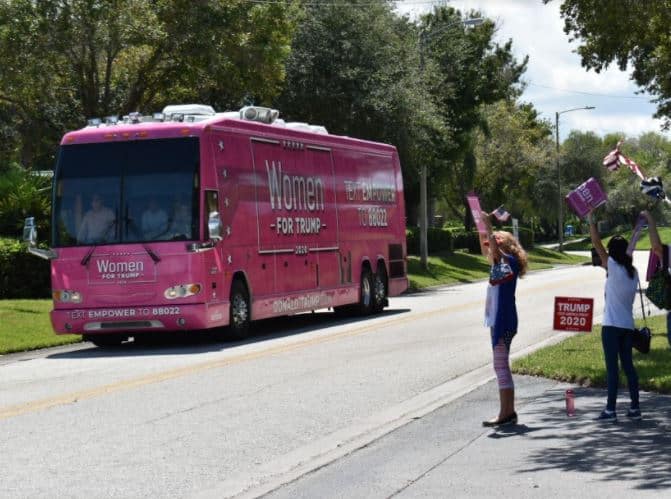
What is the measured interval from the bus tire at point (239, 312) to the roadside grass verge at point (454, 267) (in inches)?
864

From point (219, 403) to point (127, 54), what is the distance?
21.4m

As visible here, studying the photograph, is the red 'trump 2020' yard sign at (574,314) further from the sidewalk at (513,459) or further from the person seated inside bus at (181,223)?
the person seated inside bus at (181,223)

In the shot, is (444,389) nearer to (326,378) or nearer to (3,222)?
(326,378)

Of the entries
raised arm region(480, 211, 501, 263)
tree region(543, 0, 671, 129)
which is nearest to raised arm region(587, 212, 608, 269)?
raised arm region(480, 211, 501, 263)

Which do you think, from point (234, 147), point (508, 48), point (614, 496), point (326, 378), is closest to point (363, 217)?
point (234, 147)

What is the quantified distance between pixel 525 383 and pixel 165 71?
67.2ft

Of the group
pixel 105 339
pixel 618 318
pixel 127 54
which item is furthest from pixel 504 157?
pixel 618 318

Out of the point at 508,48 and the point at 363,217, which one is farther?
the point at 508,48

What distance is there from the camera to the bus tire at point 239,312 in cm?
2239

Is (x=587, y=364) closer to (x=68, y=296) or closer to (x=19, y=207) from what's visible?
(x=68, y=296)

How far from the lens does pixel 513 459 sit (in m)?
A: 10.0

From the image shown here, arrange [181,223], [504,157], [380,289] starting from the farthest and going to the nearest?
[504,157] < [380,289] < [181,223]

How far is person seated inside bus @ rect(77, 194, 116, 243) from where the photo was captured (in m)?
21.4

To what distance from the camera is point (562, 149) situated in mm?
A: 101188
